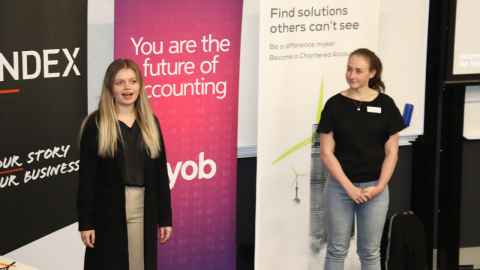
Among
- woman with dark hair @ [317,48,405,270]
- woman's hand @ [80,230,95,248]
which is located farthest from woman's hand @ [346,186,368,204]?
woman's hand @ [80,230,95,248]

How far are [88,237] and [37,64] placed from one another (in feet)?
2.85

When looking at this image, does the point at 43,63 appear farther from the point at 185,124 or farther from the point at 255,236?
the point at 255,236

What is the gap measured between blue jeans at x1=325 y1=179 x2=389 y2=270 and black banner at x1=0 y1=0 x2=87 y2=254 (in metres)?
1.41

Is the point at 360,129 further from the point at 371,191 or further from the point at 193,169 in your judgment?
the point at 193,169

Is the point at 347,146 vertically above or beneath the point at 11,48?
Answer: beneath

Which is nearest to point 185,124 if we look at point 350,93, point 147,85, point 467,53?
point 147,85

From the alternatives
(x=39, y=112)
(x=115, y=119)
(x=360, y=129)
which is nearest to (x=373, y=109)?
(x=360, y=129)

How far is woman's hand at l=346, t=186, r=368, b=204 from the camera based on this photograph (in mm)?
4645

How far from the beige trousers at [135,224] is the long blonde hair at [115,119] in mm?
200

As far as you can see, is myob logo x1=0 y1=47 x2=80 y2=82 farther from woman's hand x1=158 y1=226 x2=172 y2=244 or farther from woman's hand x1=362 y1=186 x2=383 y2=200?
woman's hand x1=362 y1=186 x2=383 y2=200

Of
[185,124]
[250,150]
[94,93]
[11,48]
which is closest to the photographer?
[11,48]

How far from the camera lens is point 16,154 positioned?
164 inches

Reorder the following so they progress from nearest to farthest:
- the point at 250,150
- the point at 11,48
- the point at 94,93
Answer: the point at 11,48, the point at 94,93, the point at 250,150

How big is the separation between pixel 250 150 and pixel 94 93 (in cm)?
108
